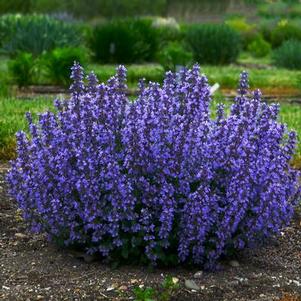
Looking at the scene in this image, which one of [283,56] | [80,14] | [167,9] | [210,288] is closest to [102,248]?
[210,288]

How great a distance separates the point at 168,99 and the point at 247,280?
1051 millimetres

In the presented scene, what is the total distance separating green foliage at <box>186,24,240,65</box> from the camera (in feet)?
60.0

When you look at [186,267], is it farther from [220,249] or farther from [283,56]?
[283,56]

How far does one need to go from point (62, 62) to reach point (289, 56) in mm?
6827

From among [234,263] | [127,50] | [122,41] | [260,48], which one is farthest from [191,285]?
[260,48]

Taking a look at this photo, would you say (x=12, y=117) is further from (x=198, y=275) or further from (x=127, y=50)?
(x=127, y=50)

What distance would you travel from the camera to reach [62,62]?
40.1ft

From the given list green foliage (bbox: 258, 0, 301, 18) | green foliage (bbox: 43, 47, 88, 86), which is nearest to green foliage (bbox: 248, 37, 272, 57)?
green foliage (bbox: 258, 0, 301, 18)

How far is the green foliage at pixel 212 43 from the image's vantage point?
1828 cm

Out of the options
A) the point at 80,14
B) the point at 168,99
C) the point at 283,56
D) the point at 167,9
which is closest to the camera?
the point at 168,99

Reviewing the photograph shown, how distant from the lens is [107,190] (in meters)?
4.31

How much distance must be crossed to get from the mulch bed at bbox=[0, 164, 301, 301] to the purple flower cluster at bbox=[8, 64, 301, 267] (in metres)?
0.12

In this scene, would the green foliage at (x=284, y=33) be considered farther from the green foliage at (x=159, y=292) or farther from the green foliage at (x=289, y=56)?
the green foliage at (x=159, y=292)

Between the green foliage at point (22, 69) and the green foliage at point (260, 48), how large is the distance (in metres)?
10.8
